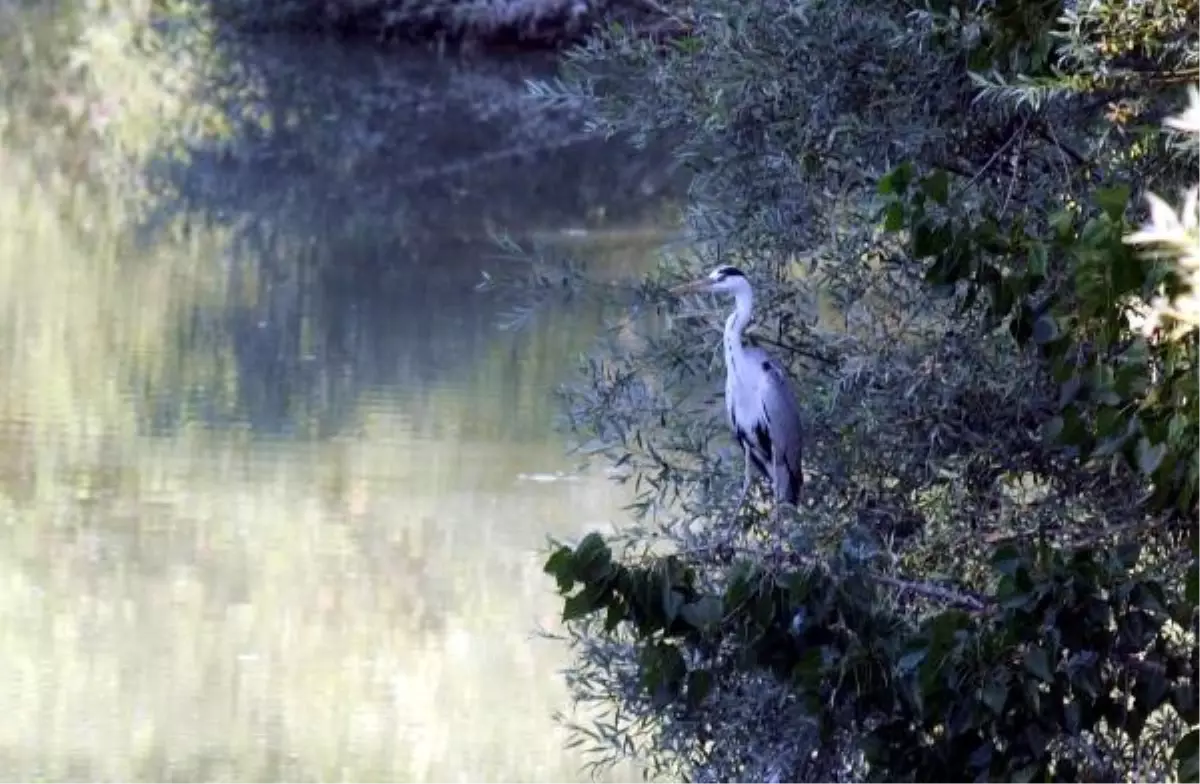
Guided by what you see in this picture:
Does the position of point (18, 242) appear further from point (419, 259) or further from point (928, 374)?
point (928, 374)

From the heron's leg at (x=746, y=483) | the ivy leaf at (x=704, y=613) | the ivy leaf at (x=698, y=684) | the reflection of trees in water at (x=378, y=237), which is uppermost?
the ivy leaf at (x=704, y=613)

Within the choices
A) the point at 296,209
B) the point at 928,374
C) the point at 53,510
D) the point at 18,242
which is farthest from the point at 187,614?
the point at 296,209

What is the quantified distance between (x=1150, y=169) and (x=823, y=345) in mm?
1291

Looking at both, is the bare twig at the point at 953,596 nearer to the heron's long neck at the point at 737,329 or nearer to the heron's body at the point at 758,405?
the heron's body at the point at 758,405

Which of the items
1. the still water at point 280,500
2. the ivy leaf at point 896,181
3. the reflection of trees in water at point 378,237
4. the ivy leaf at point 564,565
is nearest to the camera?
the ivy leaf at point 564,565

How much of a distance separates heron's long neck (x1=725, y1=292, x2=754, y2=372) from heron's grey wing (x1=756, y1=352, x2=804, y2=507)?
0.17 feet

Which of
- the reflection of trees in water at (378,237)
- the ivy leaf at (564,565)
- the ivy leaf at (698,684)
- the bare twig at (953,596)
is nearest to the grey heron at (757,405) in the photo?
the bare twig at (953,596)

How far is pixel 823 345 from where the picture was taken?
492 centimetres

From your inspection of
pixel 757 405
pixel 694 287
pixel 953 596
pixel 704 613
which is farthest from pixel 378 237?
pixel 704 613

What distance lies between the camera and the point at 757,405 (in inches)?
181

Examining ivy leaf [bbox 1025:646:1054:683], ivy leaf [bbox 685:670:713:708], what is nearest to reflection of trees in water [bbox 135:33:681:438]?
ivy leaf [bbox 685:670:713:708]

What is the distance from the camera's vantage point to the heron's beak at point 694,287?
15.6 feet

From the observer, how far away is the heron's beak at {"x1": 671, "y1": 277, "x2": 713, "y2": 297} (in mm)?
4770

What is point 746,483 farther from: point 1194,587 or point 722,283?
point 1194,587
